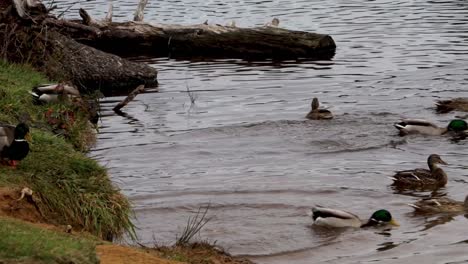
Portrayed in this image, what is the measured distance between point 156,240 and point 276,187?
310cm

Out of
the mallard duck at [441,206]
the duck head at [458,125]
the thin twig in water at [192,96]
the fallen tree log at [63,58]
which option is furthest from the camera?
the thin twig in water at [192,96]

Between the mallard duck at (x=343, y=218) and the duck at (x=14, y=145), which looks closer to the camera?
the duck at (x=14, y=145)

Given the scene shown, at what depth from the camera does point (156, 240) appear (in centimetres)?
1165

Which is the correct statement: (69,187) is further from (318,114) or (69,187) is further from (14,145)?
(318,114)

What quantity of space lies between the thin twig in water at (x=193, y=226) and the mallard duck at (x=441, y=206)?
2795 millimetres

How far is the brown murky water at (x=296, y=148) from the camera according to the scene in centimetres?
1216

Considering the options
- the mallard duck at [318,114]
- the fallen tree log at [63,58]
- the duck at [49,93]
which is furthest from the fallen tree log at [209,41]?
the duck at [49,93]

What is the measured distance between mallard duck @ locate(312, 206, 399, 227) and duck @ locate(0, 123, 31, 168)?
3.75 metres

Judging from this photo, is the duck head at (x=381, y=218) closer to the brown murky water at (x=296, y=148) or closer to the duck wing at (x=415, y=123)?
the brown murky water at (x=296, y=148)

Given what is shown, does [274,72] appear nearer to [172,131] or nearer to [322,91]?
[322,91]

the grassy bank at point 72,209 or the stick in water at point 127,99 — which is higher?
the grassy bank at point 72,209

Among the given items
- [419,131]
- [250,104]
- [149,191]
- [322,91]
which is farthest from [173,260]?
[322,91]

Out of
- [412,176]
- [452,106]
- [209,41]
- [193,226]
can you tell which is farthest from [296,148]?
[209,41]

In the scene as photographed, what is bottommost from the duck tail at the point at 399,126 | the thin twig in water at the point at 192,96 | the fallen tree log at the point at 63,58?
the thin twig in water at the point at 192,96
